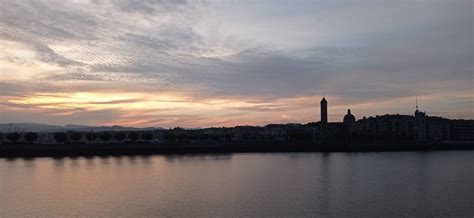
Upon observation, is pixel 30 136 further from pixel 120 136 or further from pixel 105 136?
pixel 120 136

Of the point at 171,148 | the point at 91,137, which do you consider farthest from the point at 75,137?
the point at 171,148

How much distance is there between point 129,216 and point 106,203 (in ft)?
13.2

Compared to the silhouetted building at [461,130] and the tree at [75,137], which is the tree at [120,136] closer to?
the tree at [75,137]

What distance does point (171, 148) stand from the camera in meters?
85.3

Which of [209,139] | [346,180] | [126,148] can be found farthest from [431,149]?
[346,180]

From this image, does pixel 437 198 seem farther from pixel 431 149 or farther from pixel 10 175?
pixel 431 149

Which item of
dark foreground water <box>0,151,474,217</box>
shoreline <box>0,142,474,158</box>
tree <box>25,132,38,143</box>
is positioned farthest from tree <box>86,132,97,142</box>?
dark foreground water <box>0,151,474,217</box>

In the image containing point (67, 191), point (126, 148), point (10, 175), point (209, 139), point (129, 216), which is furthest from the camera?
point (209, 139)

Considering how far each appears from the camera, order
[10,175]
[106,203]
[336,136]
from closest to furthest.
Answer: [106,203] < [10,175] < [336,136]

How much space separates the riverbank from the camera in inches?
3036

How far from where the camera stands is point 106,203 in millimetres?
24266

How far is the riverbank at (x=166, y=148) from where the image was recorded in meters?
77.1

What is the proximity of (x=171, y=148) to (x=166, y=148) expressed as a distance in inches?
36.0

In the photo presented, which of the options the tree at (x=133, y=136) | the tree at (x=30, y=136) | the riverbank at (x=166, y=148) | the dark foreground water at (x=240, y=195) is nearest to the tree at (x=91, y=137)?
the tree at (x=133, y=136)
